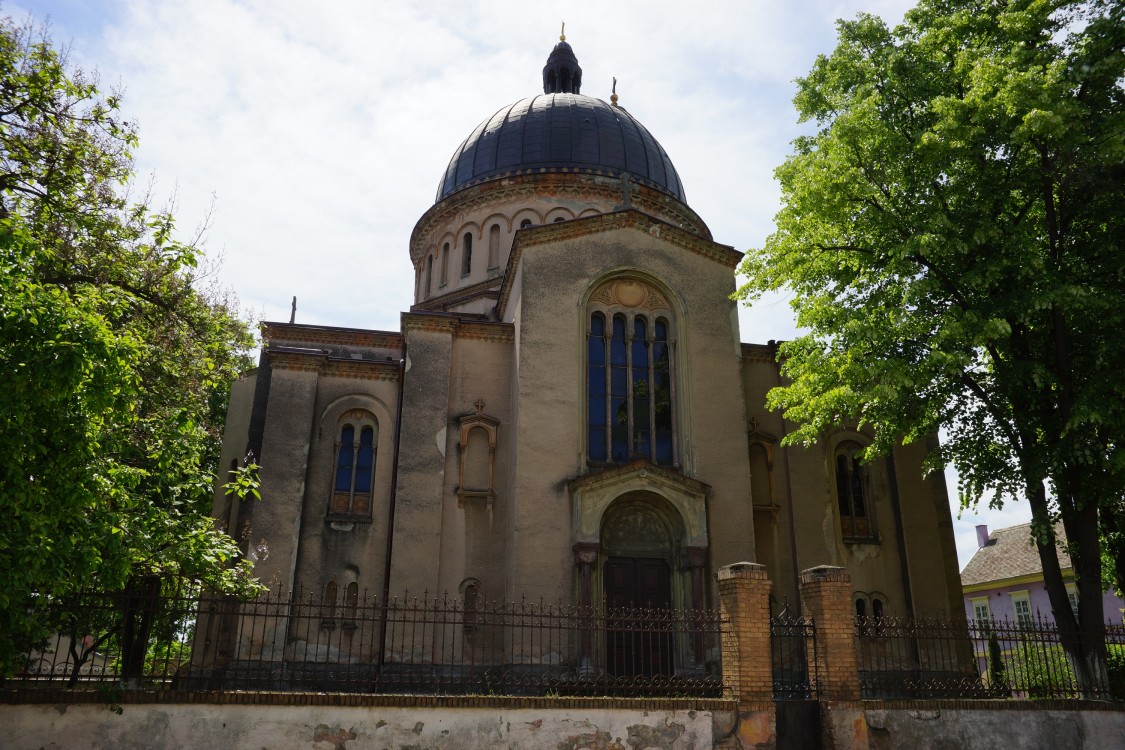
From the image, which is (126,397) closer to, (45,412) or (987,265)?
(45,412)

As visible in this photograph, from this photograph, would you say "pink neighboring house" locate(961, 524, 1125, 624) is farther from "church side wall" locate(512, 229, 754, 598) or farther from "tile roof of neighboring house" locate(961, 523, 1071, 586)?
"church side wall" locate(512, 229, 754, 598)

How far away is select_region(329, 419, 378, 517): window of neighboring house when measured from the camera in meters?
18.9

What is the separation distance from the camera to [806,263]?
15.9m

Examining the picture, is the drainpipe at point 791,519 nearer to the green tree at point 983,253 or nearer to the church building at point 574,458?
the church building at point 574,458

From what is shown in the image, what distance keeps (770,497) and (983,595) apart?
2245 centimetres

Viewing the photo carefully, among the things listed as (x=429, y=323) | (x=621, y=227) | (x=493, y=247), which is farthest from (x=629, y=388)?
(x=493, y=247)

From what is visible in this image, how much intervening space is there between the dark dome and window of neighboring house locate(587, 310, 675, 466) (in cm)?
871

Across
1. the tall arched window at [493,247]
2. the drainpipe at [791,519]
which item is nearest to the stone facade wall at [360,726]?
the drainpipe at [791,519]

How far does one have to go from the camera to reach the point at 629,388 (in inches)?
752

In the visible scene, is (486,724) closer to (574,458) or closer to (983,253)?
(574,458)

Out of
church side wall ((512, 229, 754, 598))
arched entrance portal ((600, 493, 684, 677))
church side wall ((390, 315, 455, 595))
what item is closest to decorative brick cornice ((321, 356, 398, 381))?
church side wall ((390, 315, 455, 595))

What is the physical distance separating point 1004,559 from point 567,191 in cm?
2583

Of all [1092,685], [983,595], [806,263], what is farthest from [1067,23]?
[983,595]

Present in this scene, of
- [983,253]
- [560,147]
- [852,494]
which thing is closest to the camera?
[983,253]
